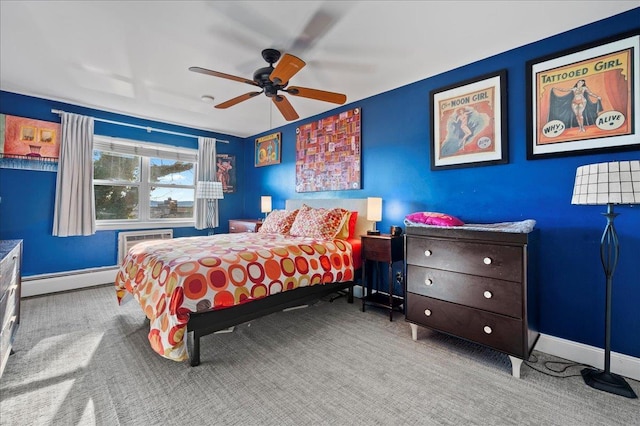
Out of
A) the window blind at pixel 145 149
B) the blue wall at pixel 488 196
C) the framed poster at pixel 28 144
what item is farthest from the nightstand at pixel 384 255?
the framed poster at pixel 28 144

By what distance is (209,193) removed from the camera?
4816 millimetres

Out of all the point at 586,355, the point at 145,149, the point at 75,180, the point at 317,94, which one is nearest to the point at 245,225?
the point at 145,149

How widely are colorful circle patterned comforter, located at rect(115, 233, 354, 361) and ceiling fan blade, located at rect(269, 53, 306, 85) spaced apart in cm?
142

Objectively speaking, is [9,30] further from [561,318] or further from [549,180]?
[561,318]

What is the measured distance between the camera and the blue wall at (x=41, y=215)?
332 centimetres

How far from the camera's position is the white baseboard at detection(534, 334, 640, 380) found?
1.82 metres

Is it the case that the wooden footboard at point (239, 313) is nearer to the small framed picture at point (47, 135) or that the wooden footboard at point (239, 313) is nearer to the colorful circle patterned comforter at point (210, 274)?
the colorful circle patterned comforter at point (210, 274)

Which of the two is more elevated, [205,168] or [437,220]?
[205,168]

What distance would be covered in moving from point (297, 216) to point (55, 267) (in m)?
3.21

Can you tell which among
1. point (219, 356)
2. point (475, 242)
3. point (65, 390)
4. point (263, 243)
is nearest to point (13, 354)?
point (65, 390)

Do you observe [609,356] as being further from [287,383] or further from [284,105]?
[284,105]

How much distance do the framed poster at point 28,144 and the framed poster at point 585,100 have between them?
5.26 m

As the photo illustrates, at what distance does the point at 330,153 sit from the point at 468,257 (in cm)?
238

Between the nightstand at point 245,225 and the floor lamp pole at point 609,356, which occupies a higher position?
the nightstand at point 245,225
